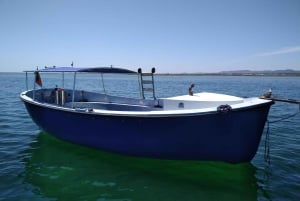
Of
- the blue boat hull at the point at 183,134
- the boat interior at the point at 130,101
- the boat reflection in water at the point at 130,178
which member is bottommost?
the boat reflection in water at the point at 130,178

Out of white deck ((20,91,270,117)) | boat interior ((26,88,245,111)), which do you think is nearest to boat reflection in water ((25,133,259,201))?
white deck ((20,91,270,117))

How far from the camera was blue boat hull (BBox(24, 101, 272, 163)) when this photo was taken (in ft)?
20.5

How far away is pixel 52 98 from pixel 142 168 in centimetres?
682

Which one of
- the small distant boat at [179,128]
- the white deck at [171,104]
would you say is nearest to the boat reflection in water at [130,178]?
the small distant boat at [179,128]

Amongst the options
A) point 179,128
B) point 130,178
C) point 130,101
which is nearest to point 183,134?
point 179,128

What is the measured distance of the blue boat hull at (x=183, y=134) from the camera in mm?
6262

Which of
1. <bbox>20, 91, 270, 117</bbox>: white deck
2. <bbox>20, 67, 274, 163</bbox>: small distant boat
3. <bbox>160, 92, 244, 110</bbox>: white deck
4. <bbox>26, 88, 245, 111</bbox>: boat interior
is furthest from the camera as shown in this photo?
<bbox>26, 88, 245, 111</bbox>: boat interior

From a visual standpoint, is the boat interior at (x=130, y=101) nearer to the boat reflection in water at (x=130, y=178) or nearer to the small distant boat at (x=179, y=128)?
the small distant boat at (x=179, y=128)

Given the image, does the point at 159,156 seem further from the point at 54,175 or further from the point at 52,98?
the point at 52,98

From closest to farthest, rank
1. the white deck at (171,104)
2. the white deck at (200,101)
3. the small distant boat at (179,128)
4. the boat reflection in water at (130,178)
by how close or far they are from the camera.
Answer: the boat reflection in water at (130,178), the small distant boat at (179,128), the white deck at (171,104), the white deck at (200,101)

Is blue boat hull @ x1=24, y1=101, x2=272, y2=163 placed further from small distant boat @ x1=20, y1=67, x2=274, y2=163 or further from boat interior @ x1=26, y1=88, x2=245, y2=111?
boat interior @ x1=26, y1=88, x2=245, y2=111

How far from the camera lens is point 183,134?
657 cm

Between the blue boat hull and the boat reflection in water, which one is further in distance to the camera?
the blue boat hull

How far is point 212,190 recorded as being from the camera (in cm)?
627
